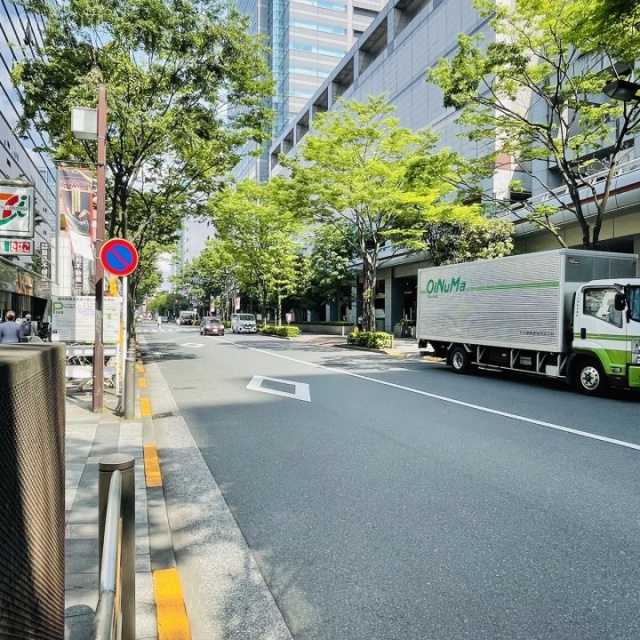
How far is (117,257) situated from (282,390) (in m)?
4.39

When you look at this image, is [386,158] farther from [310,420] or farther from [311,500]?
[311,500]

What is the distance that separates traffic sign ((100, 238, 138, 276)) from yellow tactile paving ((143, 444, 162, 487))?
3.21 meters

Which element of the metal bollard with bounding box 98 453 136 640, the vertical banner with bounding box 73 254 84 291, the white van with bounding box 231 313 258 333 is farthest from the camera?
the white van with bounding box 231 313 258 333

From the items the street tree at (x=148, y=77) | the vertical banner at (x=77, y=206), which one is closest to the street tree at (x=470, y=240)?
the street tree at (x=148, y=77)

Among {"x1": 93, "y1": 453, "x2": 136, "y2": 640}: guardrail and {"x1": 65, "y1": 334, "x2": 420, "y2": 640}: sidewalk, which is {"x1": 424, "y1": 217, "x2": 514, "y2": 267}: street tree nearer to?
{"x1": 65, "y1": 334, "x2": 420, "y2": 640}: sidewalk

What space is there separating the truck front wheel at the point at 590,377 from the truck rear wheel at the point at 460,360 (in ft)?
12.7

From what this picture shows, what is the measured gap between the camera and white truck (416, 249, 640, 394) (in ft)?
34.9

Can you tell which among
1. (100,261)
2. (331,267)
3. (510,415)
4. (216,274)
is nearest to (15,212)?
(100,261)

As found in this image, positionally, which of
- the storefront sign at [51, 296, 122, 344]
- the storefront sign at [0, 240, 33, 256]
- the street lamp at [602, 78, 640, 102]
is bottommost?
the storefront sign at [51, 296, 122, 344]

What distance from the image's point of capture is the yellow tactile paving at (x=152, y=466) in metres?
5.20

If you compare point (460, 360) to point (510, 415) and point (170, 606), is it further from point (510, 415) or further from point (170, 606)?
point (170, 606)

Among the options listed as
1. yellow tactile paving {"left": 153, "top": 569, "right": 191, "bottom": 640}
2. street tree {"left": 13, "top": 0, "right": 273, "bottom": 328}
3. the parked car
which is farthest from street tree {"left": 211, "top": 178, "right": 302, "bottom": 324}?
yellow tactile paving {"left": 153, "top": 569, "right": 191, "bottom": 640}

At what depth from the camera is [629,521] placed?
165 inches

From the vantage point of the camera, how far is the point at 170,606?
299 centimetres
